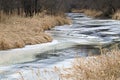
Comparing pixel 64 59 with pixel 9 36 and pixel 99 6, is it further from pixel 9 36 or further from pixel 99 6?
pixel 99 6

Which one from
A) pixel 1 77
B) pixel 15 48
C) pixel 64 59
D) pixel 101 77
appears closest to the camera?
pixel 101 77

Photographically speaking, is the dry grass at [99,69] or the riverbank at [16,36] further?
the riverbank at [16,36]

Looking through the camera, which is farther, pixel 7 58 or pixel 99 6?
pixel 99 6

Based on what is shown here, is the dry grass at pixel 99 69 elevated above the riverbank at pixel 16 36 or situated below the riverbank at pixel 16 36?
above

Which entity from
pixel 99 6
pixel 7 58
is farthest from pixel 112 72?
pixel 99 6

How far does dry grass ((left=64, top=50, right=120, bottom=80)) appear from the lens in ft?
19.9

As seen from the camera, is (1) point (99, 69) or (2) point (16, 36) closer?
(1) point (99, 69)

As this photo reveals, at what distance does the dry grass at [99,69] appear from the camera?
6.08 m

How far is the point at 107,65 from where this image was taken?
6672 mm

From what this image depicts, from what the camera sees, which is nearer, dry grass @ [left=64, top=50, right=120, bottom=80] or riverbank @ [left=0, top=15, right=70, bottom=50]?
dry grass @ [left=64, top=50, right=120, bottom=80]

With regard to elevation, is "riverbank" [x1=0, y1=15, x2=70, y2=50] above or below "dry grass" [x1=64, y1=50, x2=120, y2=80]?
below

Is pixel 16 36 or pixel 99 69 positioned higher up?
pixel 99 69

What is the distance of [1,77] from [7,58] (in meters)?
3.07

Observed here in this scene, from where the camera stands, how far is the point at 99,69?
6.49 metres
